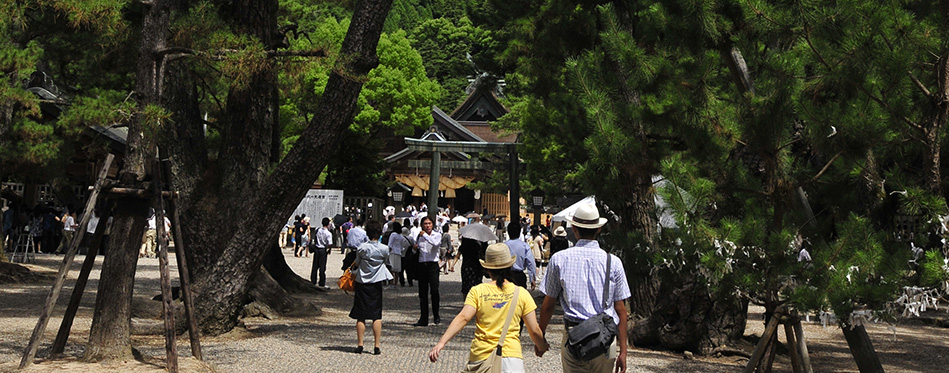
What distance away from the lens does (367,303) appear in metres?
10.3

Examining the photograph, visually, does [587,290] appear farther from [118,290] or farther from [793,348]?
[118,290]

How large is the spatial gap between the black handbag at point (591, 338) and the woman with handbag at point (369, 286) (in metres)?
5.02

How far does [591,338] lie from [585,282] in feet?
1.18

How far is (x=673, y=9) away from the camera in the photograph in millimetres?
8211

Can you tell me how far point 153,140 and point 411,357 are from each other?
3.42m

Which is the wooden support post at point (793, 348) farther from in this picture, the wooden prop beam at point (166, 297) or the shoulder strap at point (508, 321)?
the wooden prop beam at point (166, 297)

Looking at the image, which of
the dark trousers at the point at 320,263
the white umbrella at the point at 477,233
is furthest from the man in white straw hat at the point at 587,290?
the dark trousers at the point at 320,263

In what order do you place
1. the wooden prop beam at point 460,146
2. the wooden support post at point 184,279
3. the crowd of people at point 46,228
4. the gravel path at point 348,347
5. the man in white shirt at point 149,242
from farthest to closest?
the wooden prop beam at point 460,146 < the man in white shirt at point 149,242 < the crowd of people at point 46,228 < the gravel path at point 348,347 < the wooden support post at point 184,279

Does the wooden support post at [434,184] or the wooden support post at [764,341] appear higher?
the wooden support post at [434,184]

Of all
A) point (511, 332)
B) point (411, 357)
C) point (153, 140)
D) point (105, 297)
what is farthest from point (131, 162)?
point (511, 332)

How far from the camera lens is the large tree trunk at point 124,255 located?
27.8 feet

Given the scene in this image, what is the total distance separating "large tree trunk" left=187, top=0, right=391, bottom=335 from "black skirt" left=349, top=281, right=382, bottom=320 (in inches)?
55.5

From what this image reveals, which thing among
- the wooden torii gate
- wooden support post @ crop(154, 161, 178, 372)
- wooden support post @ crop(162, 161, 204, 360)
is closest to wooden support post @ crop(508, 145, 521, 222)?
the wooden torii gate

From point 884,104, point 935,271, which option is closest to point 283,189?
point 884,104
